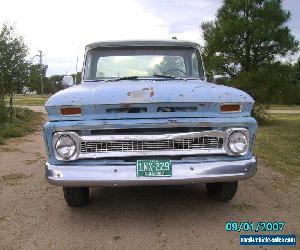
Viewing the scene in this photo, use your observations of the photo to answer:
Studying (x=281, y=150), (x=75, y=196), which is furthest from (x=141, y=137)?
(x=281, y=150)

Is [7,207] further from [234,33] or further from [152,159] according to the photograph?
[234,33]

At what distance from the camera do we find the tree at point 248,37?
1494cm

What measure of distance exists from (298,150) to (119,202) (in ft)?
17.5

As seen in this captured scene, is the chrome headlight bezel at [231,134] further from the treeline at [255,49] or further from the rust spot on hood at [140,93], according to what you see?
the treeline at [255,49]

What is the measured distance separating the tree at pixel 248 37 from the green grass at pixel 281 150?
3.03m

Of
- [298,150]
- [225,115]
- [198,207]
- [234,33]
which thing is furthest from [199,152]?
[234,33]

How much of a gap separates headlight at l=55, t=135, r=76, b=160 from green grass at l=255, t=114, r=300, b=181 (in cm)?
374

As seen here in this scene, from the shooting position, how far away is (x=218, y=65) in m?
15.5

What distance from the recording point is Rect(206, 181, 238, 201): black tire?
500 cm

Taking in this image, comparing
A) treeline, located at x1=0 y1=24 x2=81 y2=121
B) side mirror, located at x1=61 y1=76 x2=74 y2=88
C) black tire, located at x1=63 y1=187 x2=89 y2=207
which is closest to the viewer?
black tire, located at x1=63 y1=187 x2=89 y2=207

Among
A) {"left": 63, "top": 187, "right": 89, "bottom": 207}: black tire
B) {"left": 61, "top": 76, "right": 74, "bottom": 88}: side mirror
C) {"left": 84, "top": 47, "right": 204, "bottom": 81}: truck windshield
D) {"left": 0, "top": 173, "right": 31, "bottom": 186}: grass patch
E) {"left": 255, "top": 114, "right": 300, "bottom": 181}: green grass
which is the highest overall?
{"left": 84, "top": 47, "right": 204, "bottom": 81}: truck windshield

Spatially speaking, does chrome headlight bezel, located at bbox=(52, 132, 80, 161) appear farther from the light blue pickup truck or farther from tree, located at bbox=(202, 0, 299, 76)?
tree, located at bbox=(202, 0, 299, 76)

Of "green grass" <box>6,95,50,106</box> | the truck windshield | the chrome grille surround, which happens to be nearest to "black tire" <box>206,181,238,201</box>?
the chrome grille surround

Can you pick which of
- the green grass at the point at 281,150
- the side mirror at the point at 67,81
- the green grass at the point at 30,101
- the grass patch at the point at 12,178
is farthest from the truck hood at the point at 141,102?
the green grass at the point at 30,101
